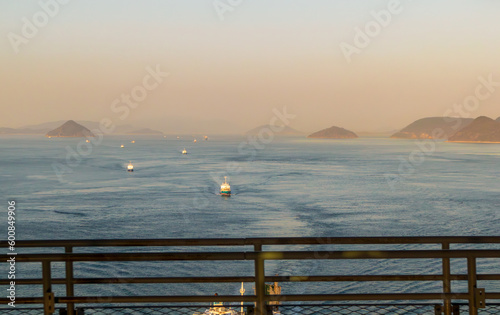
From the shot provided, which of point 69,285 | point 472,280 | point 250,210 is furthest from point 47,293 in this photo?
point 250,210

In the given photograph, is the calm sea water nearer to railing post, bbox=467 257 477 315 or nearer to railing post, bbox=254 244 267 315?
railing post, bbox=254 244 267 315

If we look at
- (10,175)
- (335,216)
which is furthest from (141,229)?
(10,175)

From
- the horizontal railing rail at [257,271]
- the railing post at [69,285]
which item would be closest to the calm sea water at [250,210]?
the railing post at [69,285]

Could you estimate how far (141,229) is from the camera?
126 ft

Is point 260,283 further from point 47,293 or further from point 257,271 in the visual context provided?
point 47,293

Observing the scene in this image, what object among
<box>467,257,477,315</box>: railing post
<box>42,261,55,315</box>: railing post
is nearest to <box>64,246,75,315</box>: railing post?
<box>42,261,55,315</box>: railing post

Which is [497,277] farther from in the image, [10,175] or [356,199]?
[10,175]

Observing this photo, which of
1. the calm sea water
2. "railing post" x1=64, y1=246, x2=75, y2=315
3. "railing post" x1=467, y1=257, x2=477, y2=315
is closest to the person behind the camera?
"railing post" x1=467, y1=257, x2=477, y2=315

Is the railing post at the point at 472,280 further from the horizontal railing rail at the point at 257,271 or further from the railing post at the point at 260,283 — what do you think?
the railing post at the point at 260,283

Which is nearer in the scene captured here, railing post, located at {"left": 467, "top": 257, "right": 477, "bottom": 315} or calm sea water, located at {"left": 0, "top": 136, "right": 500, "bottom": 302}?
railing post, located at {"left": 467, "top": 257, "right": 477, "bottom": 315}

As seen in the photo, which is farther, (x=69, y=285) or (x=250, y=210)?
(x=250, y=210)

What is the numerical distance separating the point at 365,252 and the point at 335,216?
41479 millimetres

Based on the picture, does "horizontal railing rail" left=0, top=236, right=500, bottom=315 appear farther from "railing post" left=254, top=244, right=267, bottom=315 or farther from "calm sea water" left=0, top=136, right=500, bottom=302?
"calm sea water" left=0, top=136, right=500, bottom=302

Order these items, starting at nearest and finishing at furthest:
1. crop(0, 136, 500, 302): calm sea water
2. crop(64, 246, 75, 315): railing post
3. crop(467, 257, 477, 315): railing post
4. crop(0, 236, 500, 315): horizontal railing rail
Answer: crop(0, 236, 500, 315): horizontal railing rail → crop(467, 257, 477, 315): railing post → crop(64, 246, 75, 315): railing post → crop(0, 136, 500, 302): calm sea water
